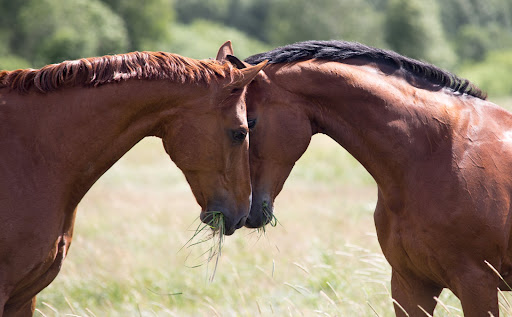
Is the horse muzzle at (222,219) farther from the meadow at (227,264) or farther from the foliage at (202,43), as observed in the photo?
the foliage at (202,43)

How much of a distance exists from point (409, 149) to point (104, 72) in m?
1.76

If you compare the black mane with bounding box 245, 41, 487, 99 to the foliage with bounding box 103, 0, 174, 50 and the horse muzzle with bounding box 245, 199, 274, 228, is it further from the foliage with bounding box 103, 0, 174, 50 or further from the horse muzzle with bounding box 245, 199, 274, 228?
the foliage with bounding box 103, 0, 174, 50

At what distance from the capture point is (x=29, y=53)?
45.7 meters

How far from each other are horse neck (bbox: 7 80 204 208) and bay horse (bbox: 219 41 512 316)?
0.56m

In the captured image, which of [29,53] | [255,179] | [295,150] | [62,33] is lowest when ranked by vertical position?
[29,53]

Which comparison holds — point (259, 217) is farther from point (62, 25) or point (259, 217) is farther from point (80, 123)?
point (62, 25)

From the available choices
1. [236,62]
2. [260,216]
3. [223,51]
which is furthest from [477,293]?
[223,51]

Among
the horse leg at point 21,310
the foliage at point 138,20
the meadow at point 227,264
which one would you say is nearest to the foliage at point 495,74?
the foliage at point 138,20

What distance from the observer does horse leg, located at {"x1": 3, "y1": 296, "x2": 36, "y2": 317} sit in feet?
10.3

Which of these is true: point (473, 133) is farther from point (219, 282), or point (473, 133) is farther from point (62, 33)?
point (62, 33)

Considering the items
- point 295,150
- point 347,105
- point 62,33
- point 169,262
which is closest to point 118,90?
point 295,150

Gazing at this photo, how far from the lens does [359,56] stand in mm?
3645

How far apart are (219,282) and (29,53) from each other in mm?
44020

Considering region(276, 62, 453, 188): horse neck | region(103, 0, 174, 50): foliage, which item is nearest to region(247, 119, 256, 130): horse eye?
region(276, 62, 453, 188): horse neck
